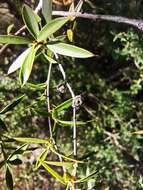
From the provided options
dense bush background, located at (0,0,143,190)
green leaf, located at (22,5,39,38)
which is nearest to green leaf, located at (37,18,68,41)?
green leaf, located at (22,5,39,38)

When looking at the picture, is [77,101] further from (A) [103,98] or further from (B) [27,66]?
(A) [103,98]

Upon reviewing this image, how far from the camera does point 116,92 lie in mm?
1402

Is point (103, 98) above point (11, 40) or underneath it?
underneath

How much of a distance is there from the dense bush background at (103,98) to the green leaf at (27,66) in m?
0.69

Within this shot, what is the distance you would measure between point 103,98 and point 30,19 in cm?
86

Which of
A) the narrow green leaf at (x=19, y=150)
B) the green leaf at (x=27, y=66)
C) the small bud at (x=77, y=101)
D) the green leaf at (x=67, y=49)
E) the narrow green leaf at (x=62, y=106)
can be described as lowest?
the narrow green leaf at (x=19, y=150)

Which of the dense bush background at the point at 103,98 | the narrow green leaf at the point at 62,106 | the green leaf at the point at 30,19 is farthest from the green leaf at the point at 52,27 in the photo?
the dense bush background at the point at 103,98

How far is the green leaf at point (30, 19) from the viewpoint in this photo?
585mm

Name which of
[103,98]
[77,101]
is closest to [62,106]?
[77,101]

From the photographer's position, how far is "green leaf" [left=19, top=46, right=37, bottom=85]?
60cm

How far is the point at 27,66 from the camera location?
606 mm

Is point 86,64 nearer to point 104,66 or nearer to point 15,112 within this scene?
point 104,66

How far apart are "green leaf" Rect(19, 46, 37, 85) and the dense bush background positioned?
69 centimetres

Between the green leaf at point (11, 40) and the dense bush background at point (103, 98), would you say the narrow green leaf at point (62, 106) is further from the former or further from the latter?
the dense bush background at point (103, 98)
